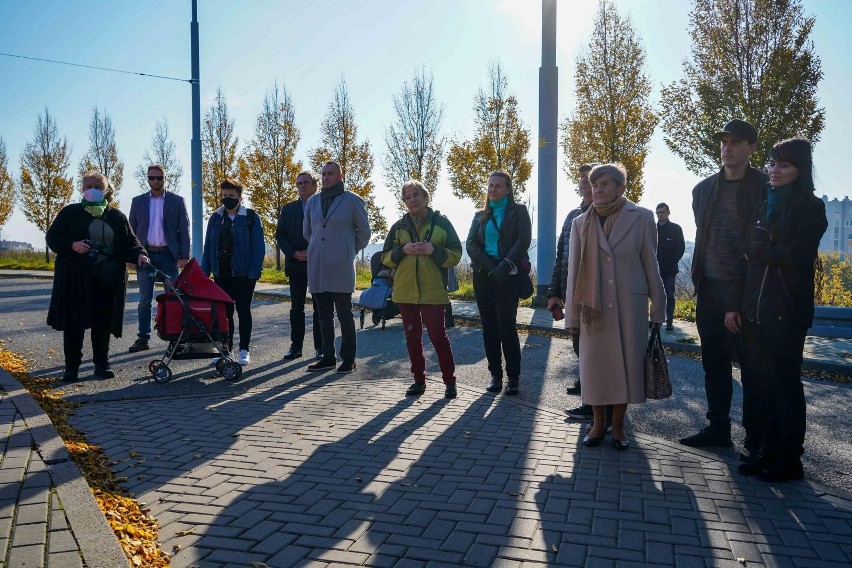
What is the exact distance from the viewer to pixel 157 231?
945cm

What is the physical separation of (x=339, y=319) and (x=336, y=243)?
0.82 m

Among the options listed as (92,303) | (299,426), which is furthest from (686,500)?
(92,303)

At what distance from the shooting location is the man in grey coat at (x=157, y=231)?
941 cm

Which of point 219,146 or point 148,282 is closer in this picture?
point 148,282

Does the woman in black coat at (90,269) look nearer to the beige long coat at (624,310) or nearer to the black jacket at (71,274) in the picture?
the black jacket at (71,274)

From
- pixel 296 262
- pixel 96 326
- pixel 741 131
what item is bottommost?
pixel 96 326

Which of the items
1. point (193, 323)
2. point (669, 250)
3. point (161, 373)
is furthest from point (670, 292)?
point (161, 373)

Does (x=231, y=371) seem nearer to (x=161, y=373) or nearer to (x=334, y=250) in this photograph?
(x=161, y=373)

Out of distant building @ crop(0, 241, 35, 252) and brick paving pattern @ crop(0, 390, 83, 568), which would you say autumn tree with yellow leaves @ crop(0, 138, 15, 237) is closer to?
distant building @ crop(0, 241, 35, 252)

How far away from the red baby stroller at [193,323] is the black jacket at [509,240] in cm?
268

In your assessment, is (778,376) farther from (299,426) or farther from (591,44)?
(591,44)

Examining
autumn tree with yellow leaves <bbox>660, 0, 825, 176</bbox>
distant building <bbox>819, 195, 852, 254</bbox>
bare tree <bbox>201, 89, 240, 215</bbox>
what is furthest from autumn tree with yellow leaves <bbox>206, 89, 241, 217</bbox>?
distant building <bbox>819, 195, 852, 254</bbox>

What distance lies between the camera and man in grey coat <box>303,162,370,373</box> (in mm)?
7930

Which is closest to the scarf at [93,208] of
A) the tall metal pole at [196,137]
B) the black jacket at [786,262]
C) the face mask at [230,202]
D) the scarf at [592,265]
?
the face mask at [230,202]
